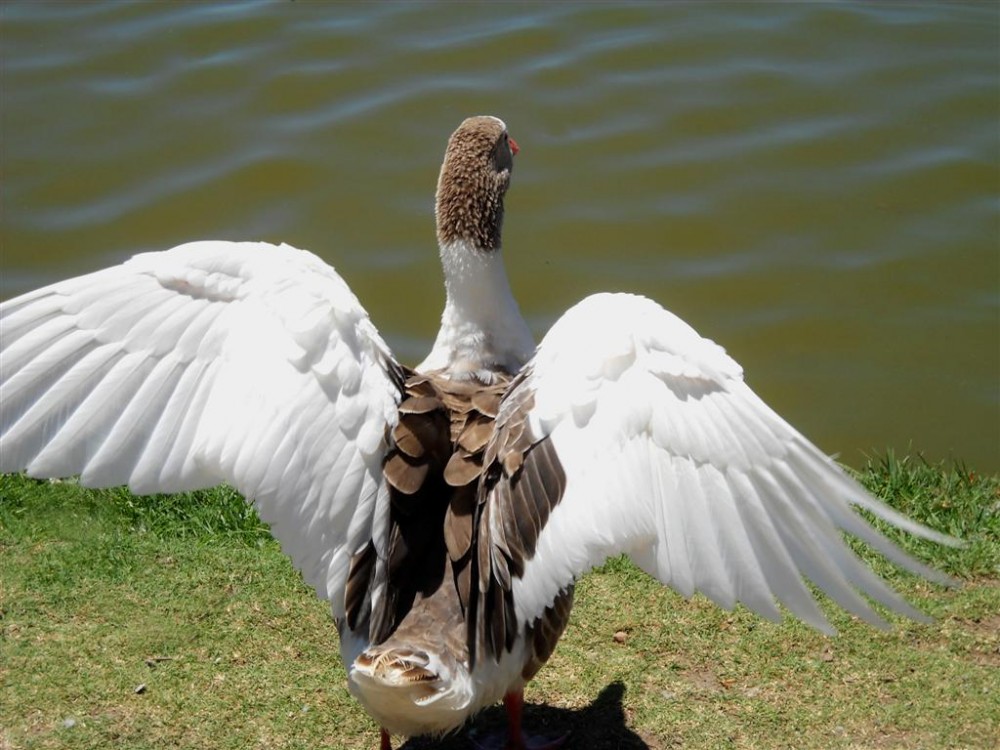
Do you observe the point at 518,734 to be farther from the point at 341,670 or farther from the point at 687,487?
the point at 687,487

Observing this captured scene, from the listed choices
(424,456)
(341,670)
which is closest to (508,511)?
(424,456)

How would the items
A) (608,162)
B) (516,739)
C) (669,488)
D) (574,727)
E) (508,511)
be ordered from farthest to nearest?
(608,162)
(574,727)
(516,739)
(508,511)
(669,488)

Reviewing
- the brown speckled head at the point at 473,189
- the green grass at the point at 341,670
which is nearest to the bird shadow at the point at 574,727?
the green grass at the point at 341,670

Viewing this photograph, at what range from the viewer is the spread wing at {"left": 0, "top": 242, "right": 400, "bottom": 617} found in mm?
3076

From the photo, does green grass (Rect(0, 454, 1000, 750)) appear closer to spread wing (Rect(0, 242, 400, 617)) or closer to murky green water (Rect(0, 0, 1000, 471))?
spread wing (Rect(0, 242, 400, 617))

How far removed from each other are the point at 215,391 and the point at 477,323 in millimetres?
1052

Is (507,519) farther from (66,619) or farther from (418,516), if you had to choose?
(66,619)

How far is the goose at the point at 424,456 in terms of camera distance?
2.86 metres

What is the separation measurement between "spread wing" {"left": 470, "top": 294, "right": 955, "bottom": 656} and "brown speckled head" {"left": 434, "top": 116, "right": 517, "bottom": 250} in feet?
3.25

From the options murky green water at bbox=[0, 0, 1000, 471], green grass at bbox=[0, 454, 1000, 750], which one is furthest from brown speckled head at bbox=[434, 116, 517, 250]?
murky green water at bbox=[0, 0, 1000, 471]

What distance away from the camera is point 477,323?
394 centimetres

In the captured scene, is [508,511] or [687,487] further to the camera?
[508,511]

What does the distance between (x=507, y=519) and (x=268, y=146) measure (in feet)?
20.0

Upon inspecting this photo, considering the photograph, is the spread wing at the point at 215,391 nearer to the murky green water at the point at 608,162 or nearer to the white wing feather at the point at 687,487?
the white wing feather at the point at 687,487
